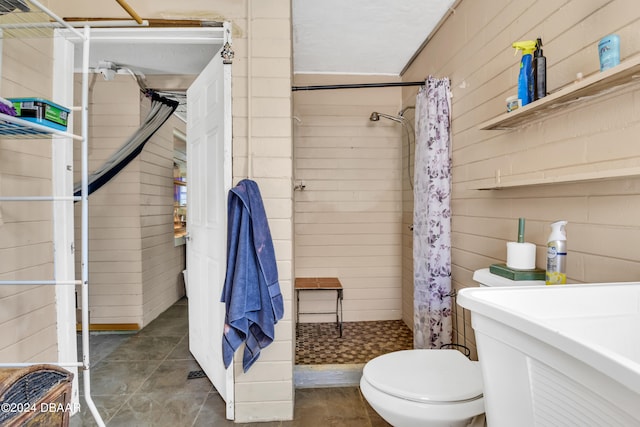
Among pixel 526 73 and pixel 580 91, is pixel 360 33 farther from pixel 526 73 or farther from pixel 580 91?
pixel 580 91

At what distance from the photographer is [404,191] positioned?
10.3ft

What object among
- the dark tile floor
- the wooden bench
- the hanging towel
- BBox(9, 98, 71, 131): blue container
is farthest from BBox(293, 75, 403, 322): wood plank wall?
BBox(9, 98, 71, 131): blue container

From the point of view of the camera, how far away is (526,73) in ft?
4.24

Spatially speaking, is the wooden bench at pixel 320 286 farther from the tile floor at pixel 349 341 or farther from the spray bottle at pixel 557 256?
the spray bottle at pixel 557 256

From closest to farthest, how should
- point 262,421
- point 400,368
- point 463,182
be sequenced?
point 400,368, point 262,421, point 463,182

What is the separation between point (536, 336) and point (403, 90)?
3018 mm

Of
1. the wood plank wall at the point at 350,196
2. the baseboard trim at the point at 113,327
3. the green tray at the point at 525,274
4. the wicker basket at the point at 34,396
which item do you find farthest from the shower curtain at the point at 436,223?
the baseboard trim at the point at 113,327

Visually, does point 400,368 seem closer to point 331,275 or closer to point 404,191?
point 331,275

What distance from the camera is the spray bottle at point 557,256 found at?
1.13 m

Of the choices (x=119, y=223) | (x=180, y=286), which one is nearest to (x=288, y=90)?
(x=119, y=223)

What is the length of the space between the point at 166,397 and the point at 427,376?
169cm

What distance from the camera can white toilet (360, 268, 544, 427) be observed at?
1.12 metres

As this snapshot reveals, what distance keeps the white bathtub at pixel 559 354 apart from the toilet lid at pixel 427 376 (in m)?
0.48

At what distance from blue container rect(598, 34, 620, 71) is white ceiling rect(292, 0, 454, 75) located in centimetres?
140
